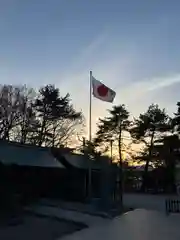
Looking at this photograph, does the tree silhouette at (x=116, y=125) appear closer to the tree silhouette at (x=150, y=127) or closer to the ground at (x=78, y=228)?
the tree silhouette at (x=150, y=127)

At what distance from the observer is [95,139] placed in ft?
234

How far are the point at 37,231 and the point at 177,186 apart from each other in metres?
53.0

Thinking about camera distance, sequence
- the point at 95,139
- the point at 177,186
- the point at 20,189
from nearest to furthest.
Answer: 1. the point at 20,189
2. the point at 177,186
3. the point at 95,139

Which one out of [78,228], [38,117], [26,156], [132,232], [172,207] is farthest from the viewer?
[38,117]

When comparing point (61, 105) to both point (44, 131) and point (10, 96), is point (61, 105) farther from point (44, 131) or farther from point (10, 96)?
point (10, 96)

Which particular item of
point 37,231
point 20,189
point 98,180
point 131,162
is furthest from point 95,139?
point 37,231

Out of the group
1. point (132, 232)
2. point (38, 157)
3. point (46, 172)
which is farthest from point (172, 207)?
point (132, 232)

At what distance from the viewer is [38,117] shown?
60.6 metres

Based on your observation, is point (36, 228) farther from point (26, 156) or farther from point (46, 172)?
point (46, 172)

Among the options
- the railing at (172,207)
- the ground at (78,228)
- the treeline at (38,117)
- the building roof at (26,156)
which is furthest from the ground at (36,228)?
the treeline at (38,117)

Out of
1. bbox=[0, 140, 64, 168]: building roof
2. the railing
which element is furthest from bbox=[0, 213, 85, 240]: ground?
the railing

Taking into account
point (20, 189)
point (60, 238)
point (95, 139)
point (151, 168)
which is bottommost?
point (60, 238)

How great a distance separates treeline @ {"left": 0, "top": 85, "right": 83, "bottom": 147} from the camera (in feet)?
179

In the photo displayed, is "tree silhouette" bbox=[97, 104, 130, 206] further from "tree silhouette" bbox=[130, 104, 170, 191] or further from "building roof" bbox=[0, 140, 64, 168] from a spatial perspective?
"building roof" bbox=[0, 140, 64, 168]
